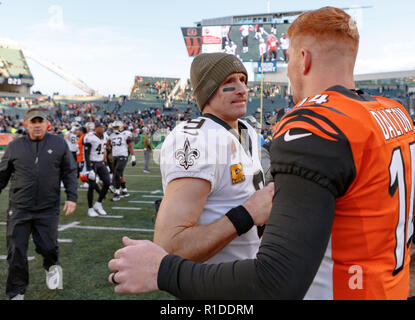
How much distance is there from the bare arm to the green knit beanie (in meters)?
0.65

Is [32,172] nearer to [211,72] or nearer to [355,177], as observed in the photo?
[211,72]

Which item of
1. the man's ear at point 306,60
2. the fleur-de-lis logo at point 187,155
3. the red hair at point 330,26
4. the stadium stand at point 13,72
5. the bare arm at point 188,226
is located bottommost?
the bare arm at point 188,226

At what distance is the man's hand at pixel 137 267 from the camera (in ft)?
3.14

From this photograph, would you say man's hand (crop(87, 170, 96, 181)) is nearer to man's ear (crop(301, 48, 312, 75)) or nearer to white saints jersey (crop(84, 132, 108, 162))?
white saints jersey (crop(84, 132, 108, 162))

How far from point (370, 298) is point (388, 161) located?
401 millimetres

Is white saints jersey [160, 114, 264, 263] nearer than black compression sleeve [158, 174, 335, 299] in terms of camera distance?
No

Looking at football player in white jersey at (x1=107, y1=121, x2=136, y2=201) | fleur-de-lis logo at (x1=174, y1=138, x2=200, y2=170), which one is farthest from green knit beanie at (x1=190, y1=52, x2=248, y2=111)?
football player in white jersey at (x1=107, y1=121, x2=136, y2=201)

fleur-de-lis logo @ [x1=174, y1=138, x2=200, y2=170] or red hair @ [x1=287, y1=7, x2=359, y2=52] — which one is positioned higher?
red hair @ [x1=287, y1=7, x2=359, y2=52]

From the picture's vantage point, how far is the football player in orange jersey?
85cm

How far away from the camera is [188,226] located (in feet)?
4.58

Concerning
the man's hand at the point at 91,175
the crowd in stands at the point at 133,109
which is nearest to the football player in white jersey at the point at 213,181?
the man's hand at the point at 91,175

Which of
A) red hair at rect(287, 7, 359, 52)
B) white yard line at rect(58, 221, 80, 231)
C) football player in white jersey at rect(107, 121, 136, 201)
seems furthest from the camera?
A: football player in white jersey at rect(107, 121, 136, 201)

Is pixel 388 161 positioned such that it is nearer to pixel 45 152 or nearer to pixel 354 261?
pixel 354 261

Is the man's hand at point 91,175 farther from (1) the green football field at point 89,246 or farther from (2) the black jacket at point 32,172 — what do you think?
(2) the black jacket at point 32,172
